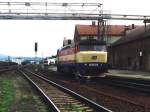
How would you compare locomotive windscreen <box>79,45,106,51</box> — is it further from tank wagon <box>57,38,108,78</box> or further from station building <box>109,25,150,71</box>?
station building <box>109,25,150,71</box>

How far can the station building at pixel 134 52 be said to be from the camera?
5975cm

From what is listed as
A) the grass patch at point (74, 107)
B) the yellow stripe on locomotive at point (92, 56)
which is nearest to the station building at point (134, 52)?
the yellow stripe on locomotive at point (92, 56)

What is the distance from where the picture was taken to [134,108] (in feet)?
47.4

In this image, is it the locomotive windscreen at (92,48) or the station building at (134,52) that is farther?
the station building at (134,52)

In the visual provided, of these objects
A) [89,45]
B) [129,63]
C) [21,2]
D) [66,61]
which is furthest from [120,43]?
[89,45]

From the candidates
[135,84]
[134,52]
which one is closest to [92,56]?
[135,84]

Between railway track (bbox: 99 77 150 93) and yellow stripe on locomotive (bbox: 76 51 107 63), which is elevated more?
yellow stripe on locomotive (bbox: 76 51 107 63)

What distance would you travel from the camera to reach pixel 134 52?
6544 cm

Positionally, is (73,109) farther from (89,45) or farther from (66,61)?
(66,61)

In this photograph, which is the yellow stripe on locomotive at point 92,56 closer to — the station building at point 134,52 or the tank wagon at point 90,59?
the tank wagon at point 90,59

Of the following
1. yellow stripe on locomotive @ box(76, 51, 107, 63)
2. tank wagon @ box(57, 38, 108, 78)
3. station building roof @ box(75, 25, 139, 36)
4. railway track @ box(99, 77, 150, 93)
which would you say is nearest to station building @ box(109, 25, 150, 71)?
railway track @ box(99, 77, 150, 93)

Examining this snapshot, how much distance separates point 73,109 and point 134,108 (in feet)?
6.42

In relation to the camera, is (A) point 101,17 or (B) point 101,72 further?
(A) point 101,17

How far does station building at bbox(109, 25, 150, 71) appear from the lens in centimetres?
5975
